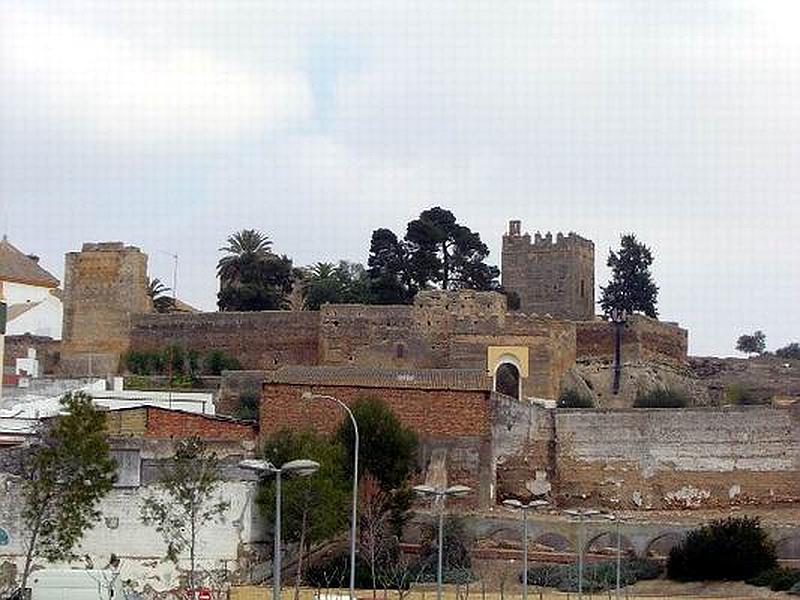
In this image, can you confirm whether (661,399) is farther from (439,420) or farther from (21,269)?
(21,269)

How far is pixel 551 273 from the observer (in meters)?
74.8

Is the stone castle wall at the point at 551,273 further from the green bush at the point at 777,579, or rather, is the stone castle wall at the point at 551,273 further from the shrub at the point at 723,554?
the green bush at the point at 777,579

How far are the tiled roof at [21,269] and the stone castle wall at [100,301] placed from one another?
3229mm

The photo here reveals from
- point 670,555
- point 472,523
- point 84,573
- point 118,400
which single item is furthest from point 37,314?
point 84,573

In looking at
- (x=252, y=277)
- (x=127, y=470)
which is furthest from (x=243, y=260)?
(x=127, y=470)

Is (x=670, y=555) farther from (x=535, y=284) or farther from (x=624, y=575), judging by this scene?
(x=535, y=284)

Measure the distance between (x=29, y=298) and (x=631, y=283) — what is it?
933 inches

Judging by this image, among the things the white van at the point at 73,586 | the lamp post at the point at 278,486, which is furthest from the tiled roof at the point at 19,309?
the lamp post at the point at 278,486

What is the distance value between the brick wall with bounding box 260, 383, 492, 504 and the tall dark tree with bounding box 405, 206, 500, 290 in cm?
2104

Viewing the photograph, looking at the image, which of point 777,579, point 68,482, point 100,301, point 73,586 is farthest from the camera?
point 100,301

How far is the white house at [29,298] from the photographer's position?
2694 inches

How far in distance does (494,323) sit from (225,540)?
2230cm

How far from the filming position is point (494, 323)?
6191 centimetres

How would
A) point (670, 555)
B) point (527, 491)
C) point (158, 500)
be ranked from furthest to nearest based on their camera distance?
1. point (527, 491)
2. point (670, 555)
3. point (158, 500)
